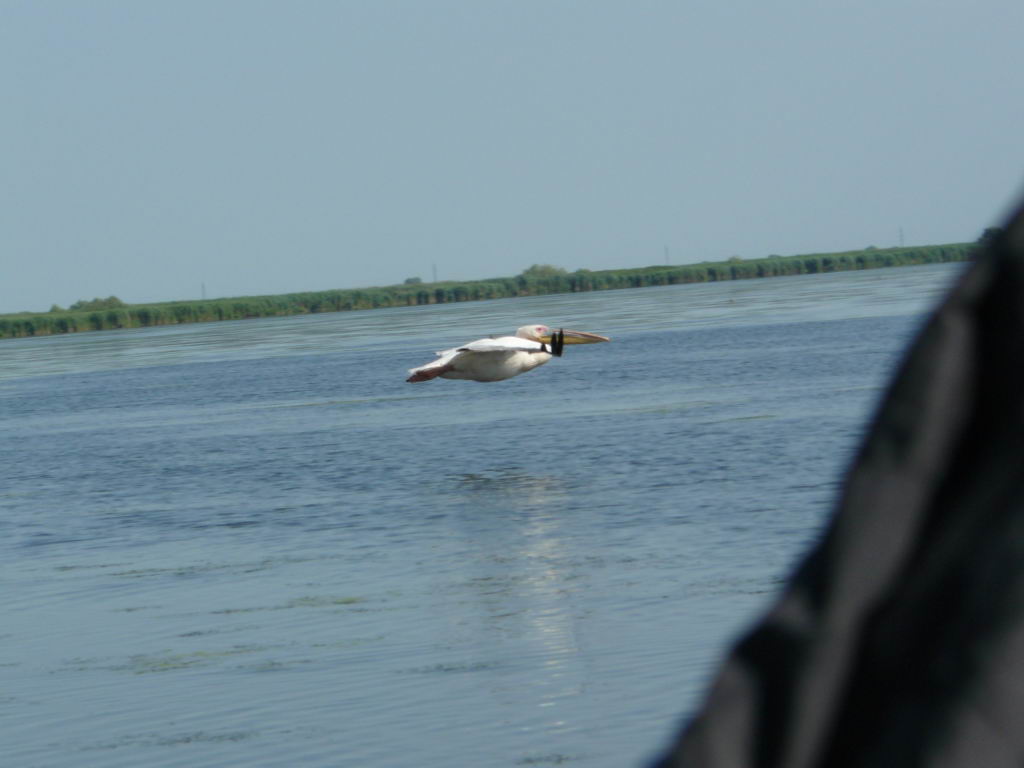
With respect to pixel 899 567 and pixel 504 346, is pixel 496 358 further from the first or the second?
pixel 899 567

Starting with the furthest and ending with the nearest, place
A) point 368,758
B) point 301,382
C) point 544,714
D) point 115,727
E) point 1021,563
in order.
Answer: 1. point 301,382
2. point 115,727
3. point 544,714
4. point 368,758
5. point 1021,563

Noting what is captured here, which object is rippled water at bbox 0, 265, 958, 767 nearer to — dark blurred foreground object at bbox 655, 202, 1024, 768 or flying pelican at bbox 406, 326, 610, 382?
dark blurred foreground object at bbox 655, 202, 1024, 768

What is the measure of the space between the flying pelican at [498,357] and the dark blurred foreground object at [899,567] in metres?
22.6

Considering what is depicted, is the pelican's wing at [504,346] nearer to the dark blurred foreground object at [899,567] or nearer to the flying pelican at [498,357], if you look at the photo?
the flying pelican at [498,357]

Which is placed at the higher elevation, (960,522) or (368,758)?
(960,522)

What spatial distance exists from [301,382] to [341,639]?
3374cm

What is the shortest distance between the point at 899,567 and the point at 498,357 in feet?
76.5

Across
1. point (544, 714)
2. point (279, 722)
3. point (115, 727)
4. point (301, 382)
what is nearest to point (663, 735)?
point (544, 714)

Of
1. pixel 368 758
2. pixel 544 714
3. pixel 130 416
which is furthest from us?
pixel 130 416

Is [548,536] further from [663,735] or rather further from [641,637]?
[663,735]

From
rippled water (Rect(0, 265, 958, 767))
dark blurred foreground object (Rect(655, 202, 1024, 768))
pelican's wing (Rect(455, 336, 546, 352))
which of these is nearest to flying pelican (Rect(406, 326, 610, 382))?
pelican's wing (Rect(455, 336, 546, 352))

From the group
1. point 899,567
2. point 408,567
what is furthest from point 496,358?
point 899,567

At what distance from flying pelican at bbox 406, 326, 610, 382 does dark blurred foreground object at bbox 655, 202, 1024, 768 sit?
22.6 m

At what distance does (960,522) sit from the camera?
0.73 meters
